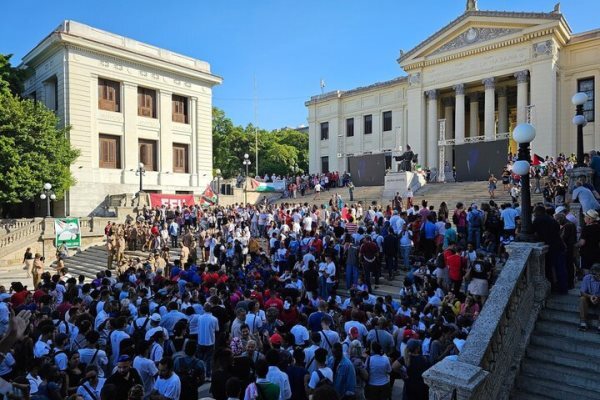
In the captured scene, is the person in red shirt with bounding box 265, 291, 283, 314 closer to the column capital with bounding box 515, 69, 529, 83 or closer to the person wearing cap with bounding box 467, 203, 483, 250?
the person wearing cap with bounding box 467, 203, 483, 250

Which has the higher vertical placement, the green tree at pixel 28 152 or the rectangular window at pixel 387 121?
the rectangular window at pixel 387 121

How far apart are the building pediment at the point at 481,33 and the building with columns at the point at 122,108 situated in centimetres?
1819

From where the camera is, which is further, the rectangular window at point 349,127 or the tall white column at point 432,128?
the rectangular window at point 349,127

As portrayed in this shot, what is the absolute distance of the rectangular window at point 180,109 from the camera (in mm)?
35125

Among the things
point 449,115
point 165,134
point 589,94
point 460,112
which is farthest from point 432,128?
point 165,134

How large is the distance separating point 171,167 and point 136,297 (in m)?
27.1

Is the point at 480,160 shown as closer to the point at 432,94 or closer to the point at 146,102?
the point at 432,94

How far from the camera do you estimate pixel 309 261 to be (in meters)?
11.8

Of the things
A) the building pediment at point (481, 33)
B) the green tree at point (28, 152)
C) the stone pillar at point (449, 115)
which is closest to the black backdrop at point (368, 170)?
the building pediment at point (481, 33)

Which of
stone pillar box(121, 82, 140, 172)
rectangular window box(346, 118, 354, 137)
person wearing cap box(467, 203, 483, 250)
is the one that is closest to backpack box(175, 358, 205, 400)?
person wearing cap box(467, 203, 483, 250)

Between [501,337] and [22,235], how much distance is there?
24995mm

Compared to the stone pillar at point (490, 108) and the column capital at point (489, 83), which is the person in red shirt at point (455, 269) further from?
the column capital at point (489, 83)

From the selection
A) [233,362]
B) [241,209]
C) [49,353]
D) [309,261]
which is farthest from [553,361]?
[241,209]

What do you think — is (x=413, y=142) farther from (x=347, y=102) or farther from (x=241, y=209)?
(x=241, y=209)
